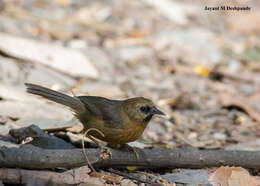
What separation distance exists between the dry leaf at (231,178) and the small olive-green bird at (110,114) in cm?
80

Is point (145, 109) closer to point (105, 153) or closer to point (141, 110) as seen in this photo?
point (141, 110)

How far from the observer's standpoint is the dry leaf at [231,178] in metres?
4.21

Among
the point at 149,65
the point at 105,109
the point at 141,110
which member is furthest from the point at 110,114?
the point at 149,65

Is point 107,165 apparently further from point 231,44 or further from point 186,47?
point 231,44

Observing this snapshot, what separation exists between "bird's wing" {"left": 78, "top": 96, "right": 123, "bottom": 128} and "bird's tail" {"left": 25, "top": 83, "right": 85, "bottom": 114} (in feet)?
0.23

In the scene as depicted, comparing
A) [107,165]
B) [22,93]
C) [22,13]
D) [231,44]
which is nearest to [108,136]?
[107,165]

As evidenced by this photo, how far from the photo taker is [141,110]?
4719mm

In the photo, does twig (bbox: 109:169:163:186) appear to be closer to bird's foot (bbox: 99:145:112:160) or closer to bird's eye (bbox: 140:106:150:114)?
bird's foot (bbox: 99:145:112:160)

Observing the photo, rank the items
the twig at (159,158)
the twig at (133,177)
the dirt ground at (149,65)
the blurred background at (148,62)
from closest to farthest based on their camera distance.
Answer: the twig at (159,158)
the twig at (133,177)
the dirt ground at (149,65)
the blurred background at (148,62)

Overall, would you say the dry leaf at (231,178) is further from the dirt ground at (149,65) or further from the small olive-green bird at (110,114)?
the small olive-green bird at (110,114)

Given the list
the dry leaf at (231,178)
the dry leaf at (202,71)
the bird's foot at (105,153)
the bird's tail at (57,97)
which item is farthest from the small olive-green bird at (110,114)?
the dry leaf at (202,71)

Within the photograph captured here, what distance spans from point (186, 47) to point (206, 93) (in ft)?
4.89

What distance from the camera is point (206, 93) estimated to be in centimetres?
785

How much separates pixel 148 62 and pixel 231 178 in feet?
14.8
